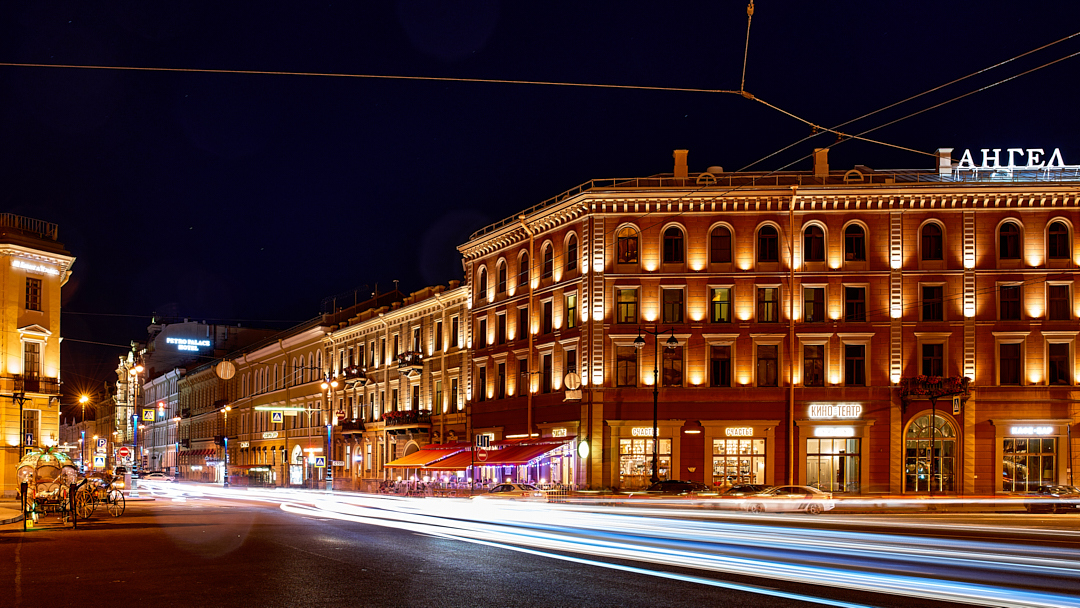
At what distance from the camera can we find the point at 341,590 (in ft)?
45.3

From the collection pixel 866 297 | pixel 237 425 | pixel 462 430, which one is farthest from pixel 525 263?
pixel 237 425

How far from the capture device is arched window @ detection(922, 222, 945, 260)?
1869 inches

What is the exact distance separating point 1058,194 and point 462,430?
32.8m

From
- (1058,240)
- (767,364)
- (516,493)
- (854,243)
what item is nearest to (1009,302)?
(1058,240)

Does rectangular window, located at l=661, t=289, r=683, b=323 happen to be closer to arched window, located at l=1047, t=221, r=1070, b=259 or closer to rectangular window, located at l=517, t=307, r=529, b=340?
rectangular window, located at l=517, t=307, r=529, b=340

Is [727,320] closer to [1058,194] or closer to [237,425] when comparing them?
[1058,194]

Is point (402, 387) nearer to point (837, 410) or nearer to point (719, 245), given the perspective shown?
point (719, 245)

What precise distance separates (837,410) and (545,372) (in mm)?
14127


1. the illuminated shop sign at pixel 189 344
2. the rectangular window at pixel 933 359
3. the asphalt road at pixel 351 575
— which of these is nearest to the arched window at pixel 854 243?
the rectangular window at pixel 933 359

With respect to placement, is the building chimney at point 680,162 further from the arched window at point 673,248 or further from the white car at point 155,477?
the white car at point 155,477

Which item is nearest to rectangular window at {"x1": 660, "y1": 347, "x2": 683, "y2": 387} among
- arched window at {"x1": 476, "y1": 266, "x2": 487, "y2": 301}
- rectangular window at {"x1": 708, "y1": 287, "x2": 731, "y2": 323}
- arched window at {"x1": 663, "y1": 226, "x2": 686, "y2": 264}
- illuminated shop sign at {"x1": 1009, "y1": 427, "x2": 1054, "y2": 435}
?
rectangular window at {"x1": 708, "y1": 287, "x2": 731, "y2": 323}

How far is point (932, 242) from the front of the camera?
156 ft

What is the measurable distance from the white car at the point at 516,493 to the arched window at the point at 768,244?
48.5 feet

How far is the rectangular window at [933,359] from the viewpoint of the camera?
155 ft
